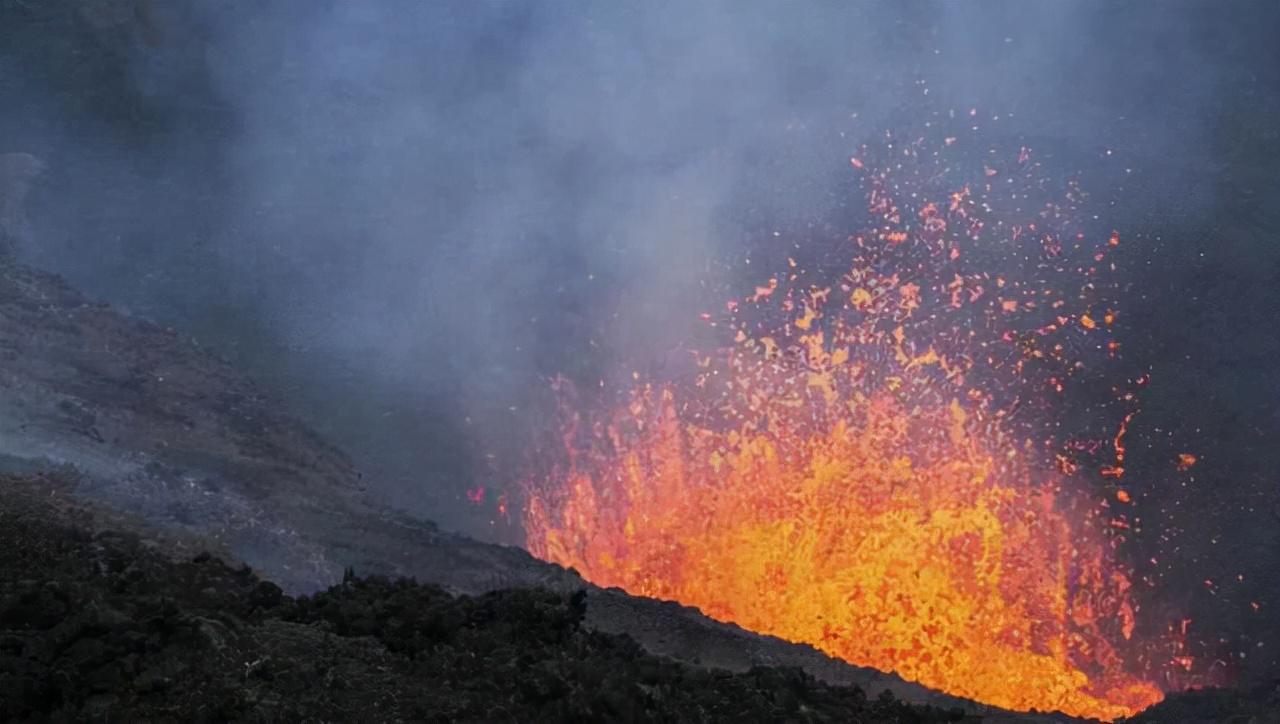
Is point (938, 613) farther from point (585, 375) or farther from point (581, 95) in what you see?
point (581, 95)

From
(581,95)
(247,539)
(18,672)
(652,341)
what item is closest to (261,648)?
(18,672)

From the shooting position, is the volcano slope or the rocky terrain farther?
the rocky terrain

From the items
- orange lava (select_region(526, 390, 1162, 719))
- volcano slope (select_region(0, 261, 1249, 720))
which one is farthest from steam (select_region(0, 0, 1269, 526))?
volcano slope (select_region(0, 261, 1249, 720))

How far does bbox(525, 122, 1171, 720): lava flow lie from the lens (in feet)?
50.3

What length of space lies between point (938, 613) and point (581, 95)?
398 inches

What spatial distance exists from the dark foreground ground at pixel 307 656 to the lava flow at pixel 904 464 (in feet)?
21.4

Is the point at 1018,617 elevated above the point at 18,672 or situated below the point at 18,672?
above

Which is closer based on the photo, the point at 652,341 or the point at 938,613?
the point at 938,613

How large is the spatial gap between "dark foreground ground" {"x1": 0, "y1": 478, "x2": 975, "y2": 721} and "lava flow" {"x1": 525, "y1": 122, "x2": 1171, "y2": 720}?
21.4 feet

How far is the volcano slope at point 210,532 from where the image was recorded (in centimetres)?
775

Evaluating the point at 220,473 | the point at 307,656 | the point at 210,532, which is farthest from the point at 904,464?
the point at 307,656

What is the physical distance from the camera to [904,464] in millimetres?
17094

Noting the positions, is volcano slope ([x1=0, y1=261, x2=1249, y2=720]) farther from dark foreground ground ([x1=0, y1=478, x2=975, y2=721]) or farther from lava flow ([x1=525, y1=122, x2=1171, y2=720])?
lava flow ([x1=525, y1=122, x2=1171, y2=720])

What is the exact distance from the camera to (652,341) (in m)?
18.2
